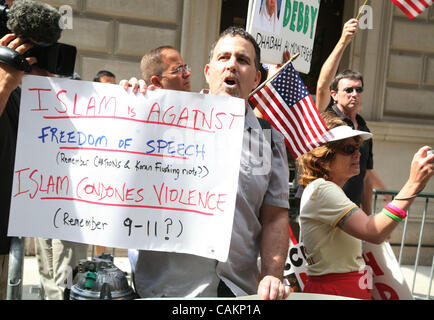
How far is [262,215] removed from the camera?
236 cm

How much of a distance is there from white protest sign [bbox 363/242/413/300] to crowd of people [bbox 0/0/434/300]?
209mm

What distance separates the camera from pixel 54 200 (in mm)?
2154

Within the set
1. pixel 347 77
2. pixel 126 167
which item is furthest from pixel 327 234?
pixel 347 77

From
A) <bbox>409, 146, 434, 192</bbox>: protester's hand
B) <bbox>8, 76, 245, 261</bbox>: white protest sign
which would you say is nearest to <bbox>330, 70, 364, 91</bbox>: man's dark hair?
<bbox>409, 146, 434, 192</bbox>: protester's hand

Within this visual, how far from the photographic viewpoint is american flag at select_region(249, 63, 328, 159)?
308 cm

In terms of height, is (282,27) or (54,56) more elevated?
(282,27)

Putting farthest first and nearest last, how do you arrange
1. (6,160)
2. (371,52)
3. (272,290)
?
1. (371,52)
2. (6,160)
3. (272,290)

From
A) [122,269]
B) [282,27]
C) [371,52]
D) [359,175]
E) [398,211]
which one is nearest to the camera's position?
[398,211]

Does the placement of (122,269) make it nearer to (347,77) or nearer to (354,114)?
(354,114)

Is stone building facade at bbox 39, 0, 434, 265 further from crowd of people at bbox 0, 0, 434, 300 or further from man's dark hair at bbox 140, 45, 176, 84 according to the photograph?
crowd of people at bbox 0, 0, 434, 300

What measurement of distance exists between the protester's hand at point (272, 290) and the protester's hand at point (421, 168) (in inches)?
36.3

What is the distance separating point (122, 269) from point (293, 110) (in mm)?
3669
